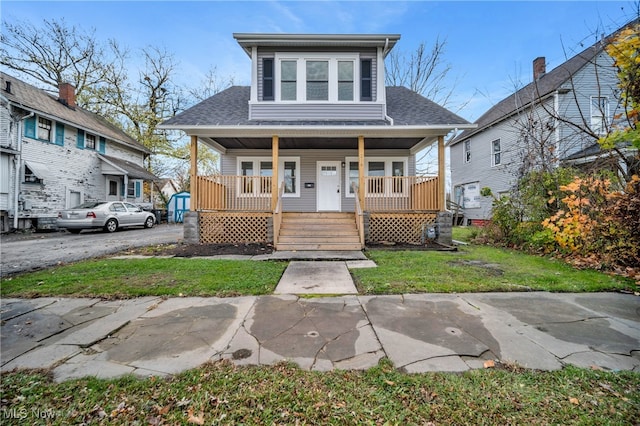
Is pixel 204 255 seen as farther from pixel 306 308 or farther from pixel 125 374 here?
pixel 125 374

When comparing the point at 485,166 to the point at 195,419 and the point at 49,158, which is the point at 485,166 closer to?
the point at 195,419

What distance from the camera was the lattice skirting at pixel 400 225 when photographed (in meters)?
8.30

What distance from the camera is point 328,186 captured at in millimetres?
10586

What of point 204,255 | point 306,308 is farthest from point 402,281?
point 204,255

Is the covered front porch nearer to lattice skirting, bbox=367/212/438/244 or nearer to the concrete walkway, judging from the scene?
lattice skirting, bbox=367/212/438/244

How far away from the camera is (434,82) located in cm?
1728

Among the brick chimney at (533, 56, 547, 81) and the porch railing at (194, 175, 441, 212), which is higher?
the brick chimney at (533, 56, 547, 81)

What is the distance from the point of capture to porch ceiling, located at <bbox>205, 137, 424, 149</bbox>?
912 centimetres

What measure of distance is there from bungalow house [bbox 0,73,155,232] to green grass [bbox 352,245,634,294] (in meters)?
15.2

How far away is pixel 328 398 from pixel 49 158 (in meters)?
17.6

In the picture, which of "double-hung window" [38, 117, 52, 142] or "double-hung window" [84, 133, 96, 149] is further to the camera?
"double-hung window" [84, 133, 96, 149]

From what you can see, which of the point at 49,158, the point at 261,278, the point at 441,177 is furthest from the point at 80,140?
the point at 441,177

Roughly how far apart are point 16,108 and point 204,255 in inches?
495

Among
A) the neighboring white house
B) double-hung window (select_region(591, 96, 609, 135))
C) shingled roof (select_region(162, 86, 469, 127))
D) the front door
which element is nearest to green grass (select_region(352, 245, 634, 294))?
double-hung window (select_region(591, 96, 609, 135))
